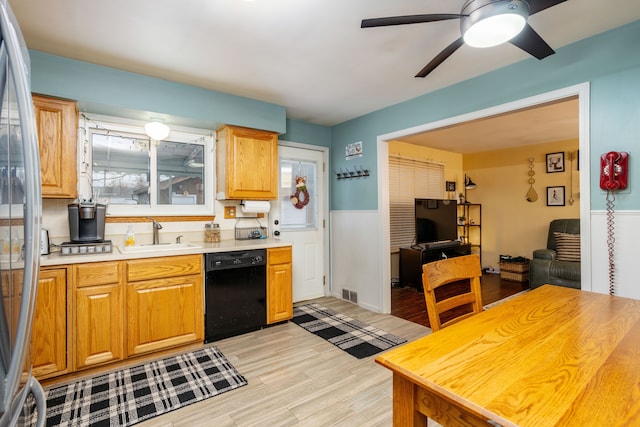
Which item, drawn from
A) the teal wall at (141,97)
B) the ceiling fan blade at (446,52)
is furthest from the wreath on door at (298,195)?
the ceiling fan blade at (446,52)

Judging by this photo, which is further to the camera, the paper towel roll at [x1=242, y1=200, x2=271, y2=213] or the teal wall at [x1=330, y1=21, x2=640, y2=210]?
the paper towel roll at [x1=242, y1=200, x2=271, y2=213]

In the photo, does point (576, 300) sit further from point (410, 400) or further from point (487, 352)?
point (410, 400)

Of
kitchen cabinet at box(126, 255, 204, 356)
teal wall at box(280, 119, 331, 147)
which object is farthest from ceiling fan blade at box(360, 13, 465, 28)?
teal wall at box(280, 119, 331, 147)

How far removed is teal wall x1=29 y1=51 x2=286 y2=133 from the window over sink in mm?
174

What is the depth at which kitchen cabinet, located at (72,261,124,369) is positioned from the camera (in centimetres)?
218

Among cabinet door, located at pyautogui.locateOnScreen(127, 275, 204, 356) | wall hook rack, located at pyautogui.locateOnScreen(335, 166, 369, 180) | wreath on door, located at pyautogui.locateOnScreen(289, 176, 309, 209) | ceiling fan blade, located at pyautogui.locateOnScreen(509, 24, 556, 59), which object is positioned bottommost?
cabinet door, located at pyautogui.locateOnScreen(127, 275, 204, 356)

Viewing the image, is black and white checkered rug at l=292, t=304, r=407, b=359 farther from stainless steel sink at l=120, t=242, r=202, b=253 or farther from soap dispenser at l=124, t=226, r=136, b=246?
soap dispenser at l=124, t=226, r=136, b=246

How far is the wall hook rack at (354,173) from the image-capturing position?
3.78m

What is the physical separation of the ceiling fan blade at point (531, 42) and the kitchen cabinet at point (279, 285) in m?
2.52

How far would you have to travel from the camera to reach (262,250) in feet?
10.00

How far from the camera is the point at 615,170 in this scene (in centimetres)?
196

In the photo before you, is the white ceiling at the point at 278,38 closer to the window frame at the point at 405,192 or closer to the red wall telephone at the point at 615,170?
the red wall telephone at the point at 615,170

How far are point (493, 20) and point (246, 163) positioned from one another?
2439 millimetres

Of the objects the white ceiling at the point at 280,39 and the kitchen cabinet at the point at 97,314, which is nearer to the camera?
the white ceiling at the point at 280,39
